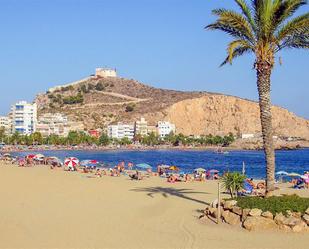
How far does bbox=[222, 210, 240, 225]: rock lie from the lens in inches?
590

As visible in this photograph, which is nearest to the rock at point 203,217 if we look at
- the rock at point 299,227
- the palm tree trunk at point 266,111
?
the palm tree trunk at point 266,111

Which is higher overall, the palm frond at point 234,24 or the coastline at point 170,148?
the palm frond at point 234,24

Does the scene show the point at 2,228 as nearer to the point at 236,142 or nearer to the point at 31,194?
the point at 31,194

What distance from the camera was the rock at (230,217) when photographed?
14992mm

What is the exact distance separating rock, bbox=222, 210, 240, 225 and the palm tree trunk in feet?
6.43

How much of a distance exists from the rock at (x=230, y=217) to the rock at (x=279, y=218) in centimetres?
120

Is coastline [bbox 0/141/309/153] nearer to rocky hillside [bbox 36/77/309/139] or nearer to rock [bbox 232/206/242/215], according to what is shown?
rocky hillside [bbox 36/77/309/139]

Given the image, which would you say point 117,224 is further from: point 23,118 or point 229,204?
point 23,118

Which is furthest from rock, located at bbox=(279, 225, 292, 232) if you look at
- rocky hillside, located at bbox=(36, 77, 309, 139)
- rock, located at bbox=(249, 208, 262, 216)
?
rocky hillside, located at bbox=(36, 77, 309, 139)

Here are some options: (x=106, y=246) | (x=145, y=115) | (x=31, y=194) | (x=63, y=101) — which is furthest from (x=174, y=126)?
(x=106, y=246)

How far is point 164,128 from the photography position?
168125 mm

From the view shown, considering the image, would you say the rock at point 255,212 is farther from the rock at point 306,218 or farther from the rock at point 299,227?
the rock at point 306,218

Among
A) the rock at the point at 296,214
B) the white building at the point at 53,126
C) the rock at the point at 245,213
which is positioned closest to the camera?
the rock at the point at 296,214

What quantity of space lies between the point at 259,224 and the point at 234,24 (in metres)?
6.65
